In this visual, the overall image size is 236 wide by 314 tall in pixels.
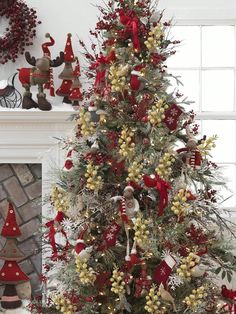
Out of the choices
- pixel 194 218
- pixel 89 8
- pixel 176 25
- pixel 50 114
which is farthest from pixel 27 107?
pixel 194 218

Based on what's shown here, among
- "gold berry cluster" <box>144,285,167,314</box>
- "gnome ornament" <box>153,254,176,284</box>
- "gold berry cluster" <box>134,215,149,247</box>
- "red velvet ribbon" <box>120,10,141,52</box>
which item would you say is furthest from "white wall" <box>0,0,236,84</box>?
"gold berry cluster" <box>144,285,167,314</box>

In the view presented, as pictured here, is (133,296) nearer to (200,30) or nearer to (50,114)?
(50,114)

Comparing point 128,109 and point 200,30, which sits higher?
point 200,30

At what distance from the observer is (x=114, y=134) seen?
157 inches

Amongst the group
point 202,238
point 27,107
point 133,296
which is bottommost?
point 133,296

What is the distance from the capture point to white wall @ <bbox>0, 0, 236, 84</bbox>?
17.4 ft

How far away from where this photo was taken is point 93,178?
391cm

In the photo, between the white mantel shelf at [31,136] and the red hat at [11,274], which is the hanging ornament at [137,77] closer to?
the white mantel shelf at [31,136]

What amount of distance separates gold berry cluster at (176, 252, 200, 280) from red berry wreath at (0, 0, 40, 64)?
7.21 feet

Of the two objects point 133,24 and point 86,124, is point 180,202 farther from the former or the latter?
point 133,24

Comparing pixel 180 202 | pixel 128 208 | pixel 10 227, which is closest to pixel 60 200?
pixel 128 208

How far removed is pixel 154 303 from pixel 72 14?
2.43 m

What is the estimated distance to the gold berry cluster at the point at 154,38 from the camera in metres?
3.94

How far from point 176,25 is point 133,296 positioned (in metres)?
2.30
